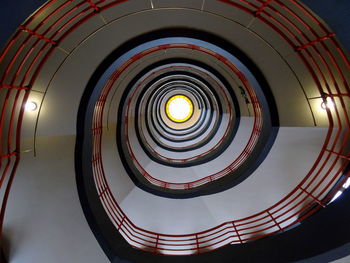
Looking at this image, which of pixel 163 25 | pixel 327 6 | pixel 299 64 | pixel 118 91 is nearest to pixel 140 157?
pixel 118 91

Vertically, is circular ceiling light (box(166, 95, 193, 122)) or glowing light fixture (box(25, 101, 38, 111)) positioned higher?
circular ceiling light (box(166, 95, 193, 122))

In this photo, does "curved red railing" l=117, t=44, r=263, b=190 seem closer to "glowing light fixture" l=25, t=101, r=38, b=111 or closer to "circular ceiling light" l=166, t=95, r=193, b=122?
"glowing light fixture" l=25, t=101, r=38, b=111

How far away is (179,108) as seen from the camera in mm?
17344

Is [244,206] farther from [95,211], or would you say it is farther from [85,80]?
[85,80]

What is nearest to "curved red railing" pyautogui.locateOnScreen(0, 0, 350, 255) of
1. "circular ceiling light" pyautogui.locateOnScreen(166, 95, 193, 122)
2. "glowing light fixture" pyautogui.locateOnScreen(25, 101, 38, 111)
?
"glowing light fixture" pyautogui.locateOnScreen(25, 101, 38, 111)

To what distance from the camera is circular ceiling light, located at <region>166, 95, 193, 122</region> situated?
642 inches

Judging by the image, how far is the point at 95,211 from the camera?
4.19 m

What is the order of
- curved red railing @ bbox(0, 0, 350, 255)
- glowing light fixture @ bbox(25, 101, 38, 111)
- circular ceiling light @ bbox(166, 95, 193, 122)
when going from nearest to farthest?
curved red railing @ bbox(0, 0, 350, 255), glowing light fixture @ bbox(25, 101, 38, 111), circular ceiling light @ bbox(166, 95, 193, 122)

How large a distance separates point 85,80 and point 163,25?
6.26 feet

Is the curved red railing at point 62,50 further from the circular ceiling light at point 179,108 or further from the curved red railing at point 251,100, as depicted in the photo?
the circular ceiling light at point 179,108

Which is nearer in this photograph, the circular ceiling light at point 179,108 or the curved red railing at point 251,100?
the curved red railing at point 251,100

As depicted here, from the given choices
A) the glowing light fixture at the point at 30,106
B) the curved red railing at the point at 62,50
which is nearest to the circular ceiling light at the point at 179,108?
the curved red railing at the point at 62,50

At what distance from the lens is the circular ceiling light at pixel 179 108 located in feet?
53.5

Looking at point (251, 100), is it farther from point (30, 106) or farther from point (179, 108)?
point (179, 108)
